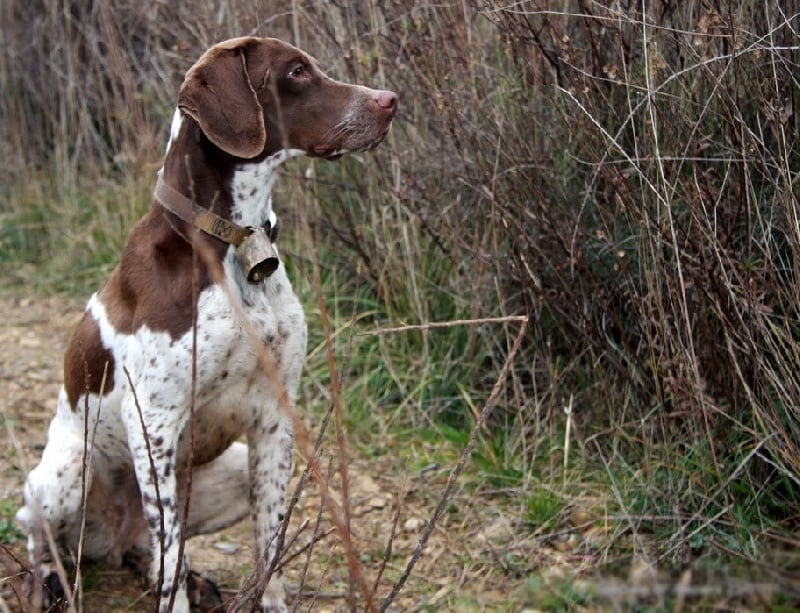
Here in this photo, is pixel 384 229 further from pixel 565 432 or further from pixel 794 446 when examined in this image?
pixel 794 446

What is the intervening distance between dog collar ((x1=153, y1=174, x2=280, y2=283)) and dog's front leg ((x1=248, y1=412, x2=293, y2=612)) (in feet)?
1.53

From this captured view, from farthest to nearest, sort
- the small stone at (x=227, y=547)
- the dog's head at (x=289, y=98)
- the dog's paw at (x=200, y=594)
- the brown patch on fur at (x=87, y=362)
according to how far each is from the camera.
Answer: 1. the small stone at (x=227, y=547)
2. the dog's paw at (x=200, y=594)
3. the brown patch on fur at (x=87, y=362)
4. the dog's head at (x=289, y=98)

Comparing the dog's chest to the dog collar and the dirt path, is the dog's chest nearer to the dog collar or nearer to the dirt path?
the dog collar

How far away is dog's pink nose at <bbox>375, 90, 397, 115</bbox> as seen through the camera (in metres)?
3.30

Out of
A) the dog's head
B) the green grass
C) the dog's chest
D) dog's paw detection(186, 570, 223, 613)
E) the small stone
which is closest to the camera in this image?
the dog's chest

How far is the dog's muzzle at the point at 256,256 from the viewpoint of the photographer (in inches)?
120

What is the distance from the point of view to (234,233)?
3.11m

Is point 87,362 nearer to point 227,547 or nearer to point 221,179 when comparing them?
point 221,179

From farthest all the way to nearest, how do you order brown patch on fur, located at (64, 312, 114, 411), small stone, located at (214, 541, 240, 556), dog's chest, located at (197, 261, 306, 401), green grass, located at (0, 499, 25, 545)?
small stone, located at (214, 541, 240, 556), green grass, located at (0, 499, 25, 545), brown patch on fur, located at (64, 312, 114, 411), dog's chest, located at (197, 261, 306, 401)

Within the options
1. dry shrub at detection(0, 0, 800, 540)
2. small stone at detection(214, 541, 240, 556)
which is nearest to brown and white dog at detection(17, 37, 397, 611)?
small stone at detection(214, 541, 240, 556)

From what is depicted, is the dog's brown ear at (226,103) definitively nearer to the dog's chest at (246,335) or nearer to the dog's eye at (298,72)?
the dog's eye at (298,72)

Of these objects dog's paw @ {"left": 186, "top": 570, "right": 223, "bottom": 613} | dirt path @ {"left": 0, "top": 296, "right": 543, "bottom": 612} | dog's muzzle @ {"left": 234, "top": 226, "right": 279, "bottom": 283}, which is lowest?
dirt path @ {"left": 0, "top": 296, "right": 543, "bottom": 612}

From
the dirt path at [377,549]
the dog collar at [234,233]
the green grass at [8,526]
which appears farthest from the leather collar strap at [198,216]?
the green grass at [8,526]

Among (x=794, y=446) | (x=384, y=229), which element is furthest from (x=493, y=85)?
(x=794, y=446)
